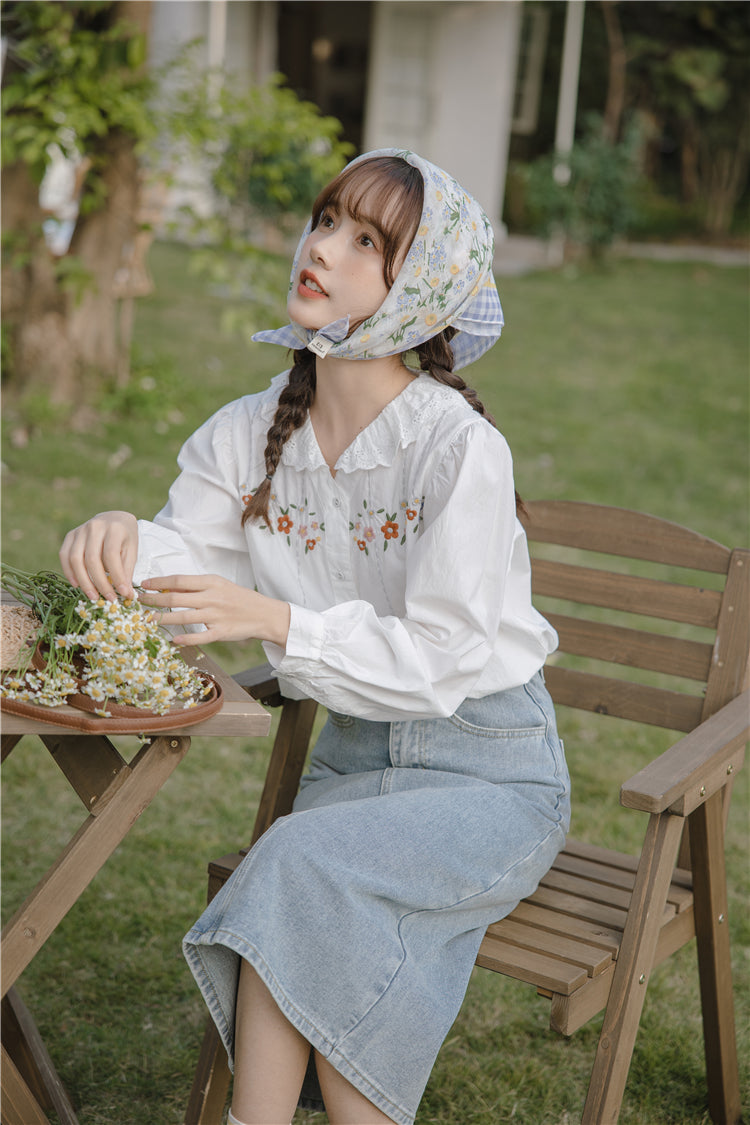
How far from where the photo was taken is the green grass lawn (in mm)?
2568

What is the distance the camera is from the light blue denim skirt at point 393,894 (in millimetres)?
1746

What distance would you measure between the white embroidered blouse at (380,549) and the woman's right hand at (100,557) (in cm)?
14

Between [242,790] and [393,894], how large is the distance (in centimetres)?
191

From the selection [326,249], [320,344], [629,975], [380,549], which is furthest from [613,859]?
[326,249]

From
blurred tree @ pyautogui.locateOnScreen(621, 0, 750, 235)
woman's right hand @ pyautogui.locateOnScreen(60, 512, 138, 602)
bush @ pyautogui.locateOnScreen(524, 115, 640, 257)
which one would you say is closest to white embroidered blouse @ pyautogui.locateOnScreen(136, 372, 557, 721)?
woman's right hand @ pyautogui.locateOnScreen(60, 512, 138, 602)

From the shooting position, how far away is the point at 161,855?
3.32 metres

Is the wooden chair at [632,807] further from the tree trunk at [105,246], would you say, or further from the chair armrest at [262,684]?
the tree trunk at [105,246]

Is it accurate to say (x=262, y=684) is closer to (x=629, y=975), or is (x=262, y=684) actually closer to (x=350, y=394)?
(x=350, y=394)

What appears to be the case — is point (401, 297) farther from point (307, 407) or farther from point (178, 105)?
point (178, 105)

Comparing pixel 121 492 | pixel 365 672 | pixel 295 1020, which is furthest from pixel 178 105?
pixel 295 1020

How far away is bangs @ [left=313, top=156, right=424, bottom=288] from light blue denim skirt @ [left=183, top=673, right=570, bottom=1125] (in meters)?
0.78

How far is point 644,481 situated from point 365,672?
16.4 feet

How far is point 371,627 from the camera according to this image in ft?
6.31

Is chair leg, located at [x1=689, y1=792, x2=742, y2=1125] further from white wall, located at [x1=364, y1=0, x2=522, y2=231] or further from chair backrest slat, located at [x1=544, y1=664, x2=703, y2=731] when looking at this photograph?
white wall, located at [x1=364, y1=0, x2=522, y2=231]
